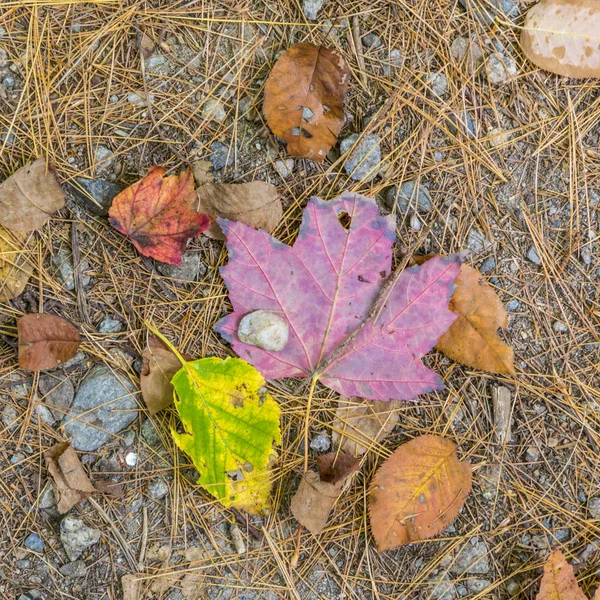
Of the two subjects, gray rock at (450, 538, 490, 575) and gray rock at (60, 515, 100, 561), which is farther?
gray rock at (450, 538, 490, 575)

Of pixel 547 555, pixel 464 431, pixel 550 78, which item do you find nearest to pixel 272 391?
pixel 464 431

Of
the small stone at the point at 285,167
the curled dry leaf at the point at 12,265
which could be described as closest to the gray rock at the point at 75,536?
the curled dry leaf at the point at 12,265

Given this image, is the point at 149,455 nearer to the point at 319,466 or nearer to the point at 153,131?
the point at 319,466

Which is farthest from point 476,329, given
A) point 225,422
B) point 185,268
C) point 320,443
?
point 185,268

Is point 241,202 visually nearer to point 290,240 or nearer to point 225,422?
point 290,240

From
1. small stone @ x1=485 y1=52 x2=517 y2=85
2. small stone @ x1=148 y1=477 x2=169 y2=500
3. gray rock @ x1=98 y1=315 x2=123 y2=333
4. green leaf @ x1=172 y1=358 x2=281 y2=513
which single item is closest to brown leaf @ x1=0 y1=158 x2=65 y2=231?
gray rock @ x1=98 y1=315 x2=123 y2=333

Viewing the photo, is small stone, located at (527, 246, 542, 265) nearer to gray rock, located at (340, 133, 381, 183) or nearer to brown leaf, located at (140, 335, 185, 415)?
gray rock, located at (340, 133, 381, 183)
